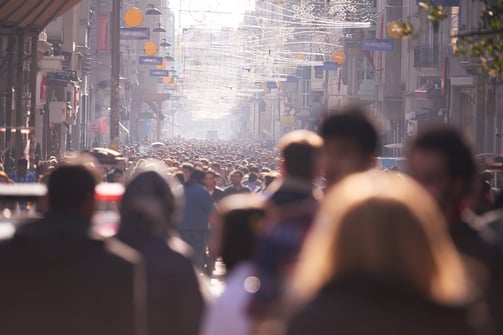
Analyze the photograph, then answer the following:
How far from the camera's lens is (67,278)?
19.4 ft

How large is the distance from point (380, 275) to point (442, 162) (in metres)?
2.21

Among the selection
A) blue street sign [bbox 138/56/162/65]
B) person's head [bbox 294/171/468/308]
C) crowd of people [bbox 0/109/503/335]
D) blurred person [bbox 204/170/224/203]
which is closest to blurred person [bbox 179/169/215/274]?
blurred person [bbox 204/170/224/203]

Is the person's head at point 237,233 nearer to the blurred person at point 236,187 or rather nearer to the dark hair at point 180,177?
the dark hair at point 180,177

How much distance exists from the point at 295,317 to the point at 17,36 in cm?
2888

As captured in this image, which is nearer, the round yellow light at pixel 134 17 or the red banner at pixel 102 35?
the round yellow light at pixel 134 17

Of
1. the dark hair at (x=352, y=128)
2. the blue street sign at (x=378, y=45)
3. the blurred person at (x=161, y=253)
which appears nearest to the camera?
the dark hair at (x=352, y=128)

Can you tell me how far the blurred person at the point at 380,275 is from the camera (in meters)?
3.76

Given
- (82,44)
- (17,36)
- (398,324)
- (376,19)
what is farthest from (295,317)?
(376,19)

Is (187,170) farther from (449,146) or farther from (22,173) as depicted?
(449,146)

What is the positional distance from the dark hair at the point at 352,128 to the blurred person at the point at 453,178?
18 centimetres

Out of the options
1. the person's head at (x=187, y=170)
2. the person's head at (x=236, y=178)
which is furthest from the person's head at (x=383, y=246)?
the person's head at (x=236, y=178)

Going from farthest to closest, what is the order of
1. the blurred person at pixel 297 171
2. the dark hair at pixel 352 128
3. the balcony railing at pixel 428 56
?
the balcony railing at pixel 428 56
the blurred person at pixel 297 171
the dark hair at pixel 352 128

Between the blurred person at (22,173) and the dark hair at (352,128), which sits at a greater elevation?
the dark hair at (352,128)

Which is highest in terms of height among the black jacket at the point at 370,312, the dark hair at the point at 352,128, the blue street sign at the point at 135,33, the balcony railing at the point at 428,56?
the blue street sign at the point at 135,33
